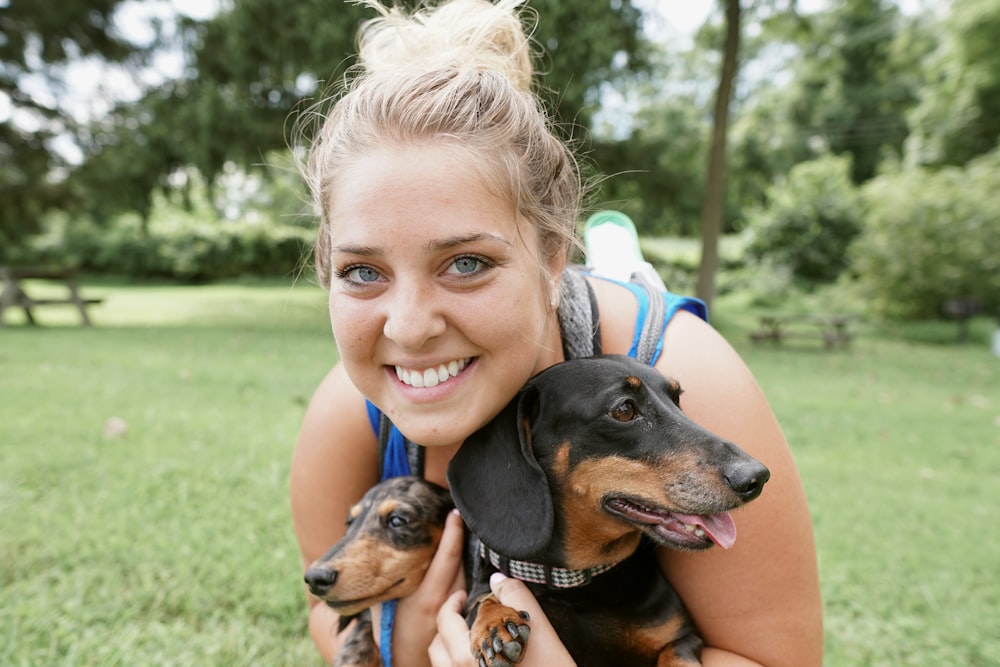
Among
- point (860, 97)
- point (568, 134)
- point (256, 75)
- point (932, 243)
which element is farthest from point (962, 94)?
point (568, 134)

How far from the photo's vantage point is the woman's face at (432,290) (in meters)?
1.35

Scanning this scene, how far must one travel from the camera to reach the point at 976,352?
1285 cm

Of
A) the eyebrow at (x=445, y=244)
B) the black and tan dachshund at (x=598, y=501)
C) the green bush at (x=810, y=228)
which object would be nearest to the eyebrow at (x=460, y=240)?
the eyebrow at (x=445, y=244)

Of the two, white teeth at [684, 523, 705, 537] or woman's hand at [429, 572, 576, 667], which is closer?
white teeth at [684, 523, 705, 537]

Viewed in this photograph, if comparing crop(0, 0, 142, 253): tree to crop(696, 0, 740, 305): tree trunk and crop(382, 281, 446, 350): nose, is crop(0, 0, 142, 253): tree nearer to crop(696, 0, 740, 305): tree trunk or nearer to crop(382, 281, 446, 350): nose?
crop(696, 0, 740, 305): tree trunk

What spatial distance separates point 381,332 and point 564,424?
452 mm

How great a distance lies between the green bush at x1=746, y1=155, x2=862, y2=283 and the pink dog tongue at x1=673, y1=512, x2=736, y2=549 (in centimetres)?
2495

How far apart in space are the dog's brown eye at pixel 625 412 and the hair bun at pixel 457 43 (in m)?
0.85

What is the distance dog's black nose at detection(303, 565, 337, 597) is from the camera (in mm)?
1623

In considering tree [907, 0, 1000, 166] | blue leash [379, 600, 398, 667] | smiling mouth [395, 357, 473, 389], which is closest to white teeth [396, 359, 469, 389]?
smiling mouth [395, 357, 473, 389]

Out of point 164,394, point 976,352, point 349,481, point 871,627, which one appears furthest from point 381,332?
point 976,352

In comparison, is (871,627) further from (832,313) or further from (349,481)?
(832,313)

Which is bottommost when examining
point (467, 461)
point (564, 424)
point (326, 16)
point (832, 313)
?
point (832, 313)

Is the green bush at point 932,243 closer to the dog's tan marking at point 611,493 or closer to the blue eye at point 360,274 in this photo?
the dog's tan marking at point 611,493
